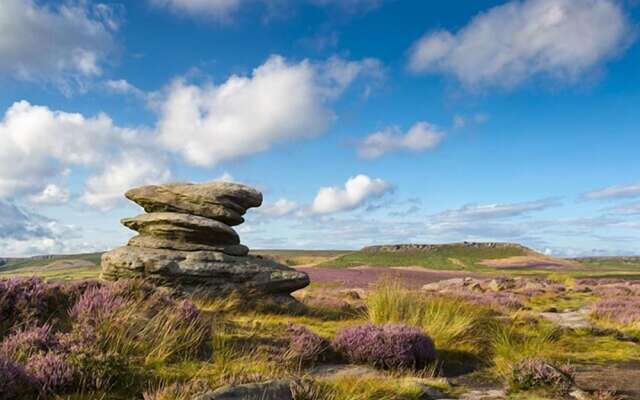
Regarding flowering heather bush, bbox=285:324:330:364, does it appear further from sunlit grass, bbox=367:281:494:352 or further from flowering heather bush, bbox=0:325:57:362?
flowering heather bush, bbox=0:325:57:362

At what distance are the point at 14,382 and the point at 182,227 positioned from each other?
42.7ft

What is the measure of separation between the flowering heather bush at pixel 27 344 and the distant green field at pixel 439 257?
67132mm

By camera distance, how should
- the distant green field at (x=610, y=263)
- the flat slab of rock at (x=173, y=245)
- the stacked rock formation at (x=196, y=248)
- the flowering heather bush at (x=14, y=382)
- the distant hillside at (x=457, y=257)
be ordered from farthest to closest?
the distant green field at (x=610, y=263) < the distant hillside at (x=457, y=257) < the flat slab of rock at (x=173, y=245) < the stacked rock formation at (x=196, y=248) < the flowering heather bush at (x=14, y=382)

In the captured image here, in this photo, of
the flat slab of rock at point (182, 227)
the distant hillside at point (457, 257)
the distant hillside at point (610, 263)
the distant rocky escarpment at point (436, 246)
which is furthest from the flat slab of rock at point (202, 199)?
the distant hillside at point (610, 263)

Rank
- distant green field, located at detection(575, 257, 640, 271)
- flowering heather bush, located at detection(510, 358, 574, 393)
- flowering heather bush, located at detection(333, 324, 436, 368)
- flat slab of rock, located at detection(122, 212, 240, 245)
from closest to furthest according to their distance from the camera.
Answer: flowering heather bush, located at detection(510, 358, 574, 393)
flowering heather bush, located at detection(333, 324, 436, 368)
flat slab of rock, located at detection(122, 212, 240, 245)
distant green field, located at detection(575, 257, 640, 271)

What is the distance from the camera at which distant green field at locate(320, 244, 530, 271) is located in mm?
77812

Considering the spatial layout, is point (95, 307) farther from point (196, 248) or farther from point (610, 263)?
point (610, 263)

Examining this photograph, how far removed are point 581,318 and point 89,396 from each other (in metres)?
19.3

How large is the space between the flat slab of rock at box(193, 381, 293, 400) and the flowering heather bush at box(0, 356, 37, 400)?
2177 millimetres

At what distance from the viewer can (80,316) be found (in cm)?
891

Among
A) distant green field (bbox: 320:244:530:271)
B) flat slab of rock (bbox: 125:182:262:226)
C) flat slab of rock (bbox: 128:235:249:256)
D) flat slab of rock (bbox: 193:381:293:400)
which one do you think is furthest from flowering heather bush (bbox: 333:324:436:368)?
distant green field (bbox: 320:244:530:271)

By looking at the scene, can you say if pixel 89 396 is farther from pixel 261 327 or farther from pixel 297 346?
pixel 261 327

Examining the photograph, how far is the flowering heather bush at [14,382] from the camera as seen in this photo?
18.4 ft

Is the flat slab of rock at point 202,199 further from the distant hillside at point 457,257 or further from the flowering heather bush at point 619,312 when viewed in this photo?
the distant hillside at point 457,257
